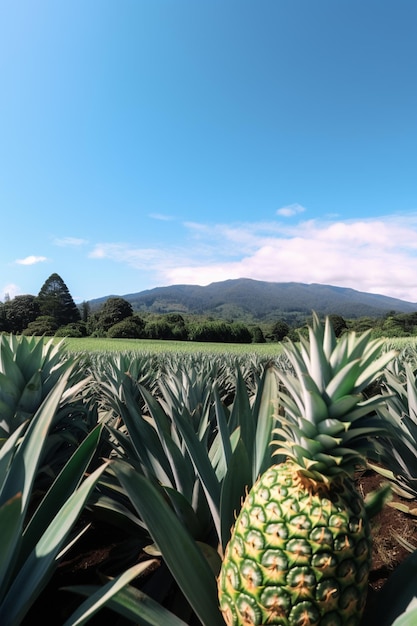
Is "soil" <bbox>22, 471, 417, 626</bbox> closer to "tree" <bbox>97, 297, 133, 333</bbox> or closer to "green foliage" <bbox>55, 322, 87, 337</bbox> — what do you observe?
"green foliage" <bbox>55, 322, 87, 337</bbox>

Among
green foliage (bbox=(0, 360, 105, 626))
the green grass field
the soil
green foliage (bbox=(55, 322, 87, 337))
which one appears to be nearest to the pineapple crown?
the soil

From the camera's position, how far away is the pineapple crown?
1.18 meters

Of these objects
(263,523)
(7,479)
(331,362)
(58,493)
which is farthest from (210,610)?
(331,362)

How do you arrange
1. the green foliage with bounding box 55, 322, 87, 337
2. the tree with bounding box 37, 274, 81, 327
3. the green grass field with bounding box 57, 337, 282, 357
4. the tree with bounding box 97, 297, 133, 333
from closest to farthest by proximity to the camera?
the green grass field with bounding box 57, 337, 282, 357, the green foliage with bounding box 55, 322, 87, 337, the tree with bounding box 97, 297, 133, 333, the tree with bounding box 37, 274, 81, 327

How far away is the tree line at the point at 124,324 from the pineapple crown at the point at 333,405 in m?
34.1

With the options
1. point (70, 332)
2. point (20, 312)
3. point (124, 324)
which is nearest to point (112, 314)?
point (20, 312)

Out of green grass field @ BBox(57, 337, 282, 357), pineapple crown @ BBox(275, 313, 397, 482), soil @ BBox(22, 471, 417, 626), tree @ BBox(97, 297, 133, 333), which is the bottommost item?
green grass field @ BBox(57, 337, 282, 357)

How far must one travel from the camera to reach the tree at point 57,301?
2633 inches

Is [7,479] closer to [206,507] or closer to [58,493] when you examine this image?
[58,493]

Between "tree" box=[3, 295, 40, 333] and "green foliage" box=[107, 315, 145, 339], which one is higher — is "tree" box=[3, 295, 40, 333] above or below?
above

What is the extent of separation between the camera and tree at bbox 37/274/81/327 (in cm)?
6688

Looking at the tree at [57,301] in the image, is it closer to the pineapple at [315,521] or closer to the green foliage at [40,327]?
the green foliage at [40,327]

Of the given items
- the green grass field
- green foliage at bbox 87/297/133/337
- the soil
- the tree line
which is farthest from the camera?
green foliage at bbox 87/297/133/337

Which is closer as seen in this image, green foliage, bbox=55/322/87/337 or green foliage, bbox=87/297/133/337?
green foliage, bbox=55/322/87/337
